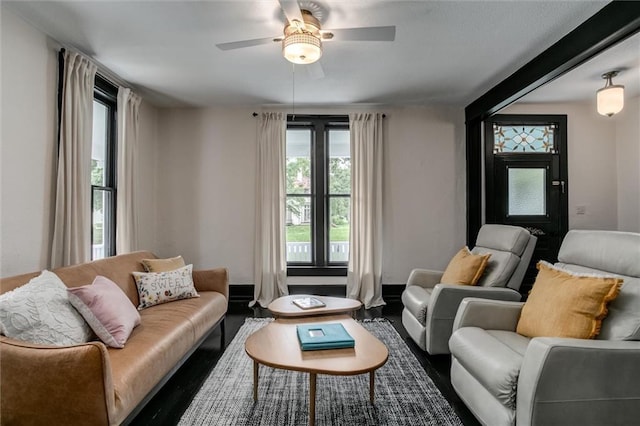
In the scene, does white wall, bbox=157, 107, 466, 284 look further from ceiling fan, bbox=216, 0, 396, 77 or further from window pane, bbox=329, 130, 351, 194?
ceiling fan, bbox=216, 0, 396, 77

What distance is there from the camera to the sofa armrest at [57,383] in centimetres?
147

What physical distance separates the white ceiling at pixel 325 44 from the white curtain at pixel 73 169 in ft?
0.85

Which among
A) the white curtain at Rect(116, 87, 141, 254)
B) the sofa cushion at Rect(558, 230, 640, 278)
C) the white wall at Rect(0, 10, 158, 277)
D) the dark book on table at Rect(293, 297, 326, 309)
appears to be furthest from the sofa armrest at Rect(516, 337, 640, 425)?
the white curtain at Rect(116, 87, 141, 254)

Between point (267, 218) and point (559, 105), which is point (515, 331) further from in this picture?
point (559, 105)

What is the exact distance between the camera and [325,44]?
2855 mm

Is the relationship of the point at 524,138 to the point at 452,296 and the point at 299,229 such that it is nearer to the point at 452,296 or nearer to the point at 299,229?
the point at 452,296

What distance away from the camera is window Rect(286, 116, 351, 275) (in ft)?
15.4

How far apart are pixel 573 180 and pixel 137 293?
17.5 ft

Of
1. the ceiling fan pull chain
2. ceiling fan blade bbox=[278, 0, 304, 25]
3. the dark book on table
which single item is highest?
the ceiling fan pull chain

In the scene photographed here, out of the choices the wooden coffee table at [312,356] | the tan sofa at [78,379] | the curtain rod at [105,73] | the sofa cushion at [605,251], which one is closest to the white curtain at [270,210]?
the curtain rod at [105,73]

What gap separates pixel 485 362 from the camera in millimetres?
1790

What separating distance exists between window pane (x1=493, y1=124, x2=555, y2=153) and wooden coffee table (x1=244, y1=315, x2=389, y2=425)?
3.60 metres

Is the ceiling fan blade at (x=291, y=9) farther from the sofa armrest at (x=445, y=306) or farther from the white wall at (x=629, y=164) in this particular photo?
the white wall at (x=629, y=164)

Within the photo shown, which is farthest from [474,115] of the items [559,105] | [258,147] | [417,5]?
[258,147]
